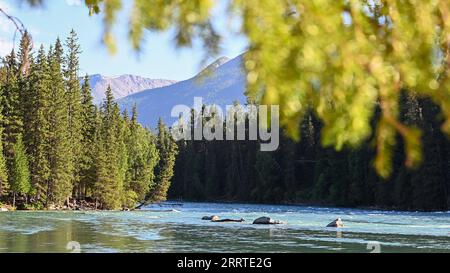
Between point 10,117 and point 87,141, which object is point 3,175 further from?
point 87,141

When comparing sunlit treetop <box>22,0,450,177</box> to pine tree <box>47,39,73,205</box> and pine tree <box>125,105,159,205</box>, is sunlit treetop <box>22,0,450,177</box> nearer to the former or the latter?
pine tree <box>47,39,73,205</box>

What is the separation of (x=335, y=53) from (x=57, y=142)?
2142 inches

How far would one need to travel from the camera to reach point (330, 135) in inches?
91.9

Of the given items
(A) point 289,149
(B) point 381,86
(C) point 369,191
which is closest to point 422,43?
(B) point 381,86

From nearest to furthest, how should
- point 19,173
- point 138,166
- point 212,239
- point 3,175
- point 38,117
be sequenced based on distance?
point 212,239 → point 3,175 → point 19,173 → point 38,117 → point 138,166

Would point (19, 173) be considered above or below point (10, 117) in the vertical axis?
below

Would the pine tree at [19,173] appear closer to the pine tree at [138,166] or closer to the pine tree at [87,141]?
the pine tree at [87,141]

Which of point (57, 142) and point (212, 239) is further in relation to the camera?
point (57, 142)

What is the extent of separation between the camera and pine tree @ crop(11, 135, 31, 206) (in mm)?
48938

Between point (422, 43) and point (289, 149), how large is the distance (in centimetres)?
8879

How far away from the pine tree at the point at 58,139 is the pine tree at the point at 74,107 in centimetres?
102

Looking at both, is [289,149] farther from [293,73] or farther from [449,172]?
[293,73]

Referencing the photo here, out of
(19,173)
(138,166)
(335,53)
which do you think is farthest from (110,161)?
(335,53)

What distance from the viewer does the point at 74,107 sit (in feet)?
194
